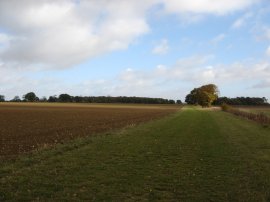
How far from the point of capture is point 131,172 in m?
12.9

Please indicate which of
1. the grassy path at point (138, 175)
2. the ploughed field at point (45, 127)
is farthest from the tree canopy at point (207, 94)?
the grassy path at point (138, 175)

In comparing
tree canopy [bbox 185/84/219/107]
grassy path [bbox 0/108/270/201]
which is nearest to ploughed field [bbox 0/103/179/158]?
grassy path [bbox 0/108/270/201]

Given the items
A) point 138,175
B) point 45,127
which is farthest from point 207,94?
point 138,175

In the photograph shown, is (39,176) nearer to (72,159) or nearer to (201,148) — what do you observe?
Result: (72,159)

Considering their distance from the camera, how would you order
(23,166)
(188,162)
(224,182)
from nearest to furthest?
(224,182) < (23,166) < (188,162)

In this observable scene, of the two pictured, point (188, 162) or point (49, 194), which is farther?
point (188, 162)

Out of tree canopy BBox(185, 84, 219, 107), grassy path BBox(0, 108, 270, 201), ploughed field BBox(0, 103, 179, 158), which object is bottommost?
grassy path BBox(0, 108, 270, 201)

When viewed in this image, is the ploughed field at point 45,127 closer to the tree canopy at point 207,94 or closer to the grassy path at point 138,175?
the grassy path at point 138,175

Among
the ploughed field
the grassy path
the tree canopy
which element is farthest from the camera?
the tree canopy

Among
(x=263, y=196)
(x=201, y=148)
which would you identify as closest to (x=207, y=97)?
(x=201, y=148)

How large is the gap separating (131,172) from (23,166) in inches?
151

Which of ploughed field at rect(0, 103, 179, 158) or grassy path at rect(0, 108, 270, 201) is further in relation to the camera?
ploughed field at rect(0, 103, 179, 158)

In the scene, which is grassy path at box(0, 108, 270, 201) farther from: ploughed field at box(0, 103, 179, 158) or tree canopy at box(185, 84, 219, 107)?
tree canopy at box(185, 84, 219, 107)

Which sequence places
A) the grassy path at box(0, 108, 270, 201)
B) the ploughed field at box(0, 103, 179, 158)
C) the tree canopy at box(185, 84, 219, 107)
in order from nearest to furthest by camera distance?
the grassy path at box(0, 108, 270, 201)
the ploughed field at box(0, 103, 179, 158)
the tree canopy at box(185, 84, 219, 107)
